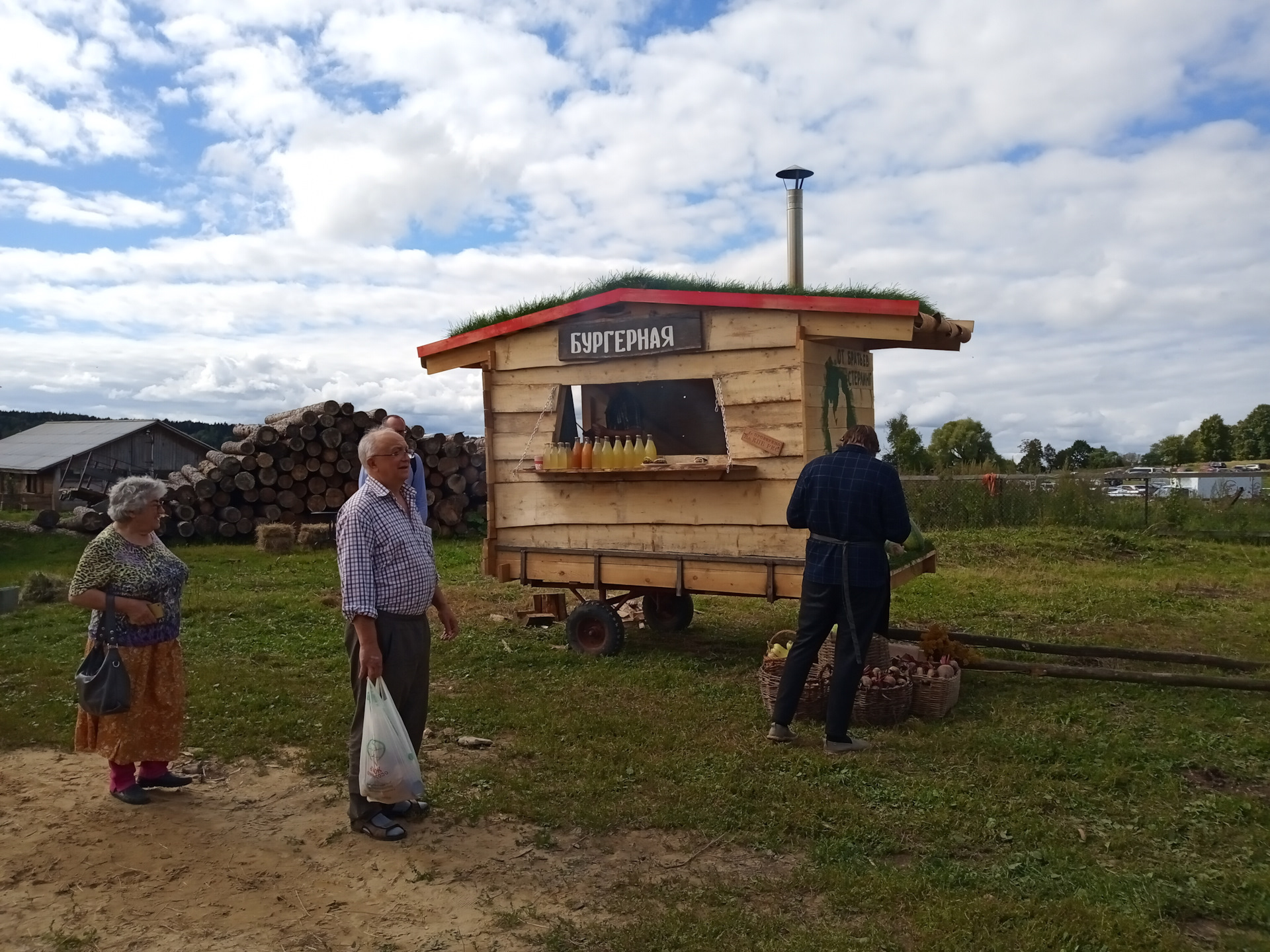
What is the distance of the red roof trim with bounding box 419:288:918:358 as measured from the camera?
23.5 ft

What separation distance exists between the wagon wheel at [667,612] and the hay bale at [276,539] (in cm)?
853

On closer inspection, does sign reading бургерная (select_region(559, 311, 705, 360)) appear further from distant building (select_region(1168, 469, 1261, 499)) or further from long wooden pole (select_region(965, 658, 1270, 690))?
distant building (select_region(1168, 469, 1261, 499))

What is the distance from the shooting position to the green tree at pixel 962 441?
2725cm

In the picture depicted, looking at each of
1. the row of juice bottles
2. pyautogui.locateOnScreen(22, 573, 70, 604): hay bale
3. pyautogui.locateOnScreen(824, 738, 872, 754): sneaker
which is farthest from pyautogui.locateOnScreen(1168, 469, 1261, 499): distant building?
pyautogui.locateOnScreen(22, 573, 70, 604): hay bale

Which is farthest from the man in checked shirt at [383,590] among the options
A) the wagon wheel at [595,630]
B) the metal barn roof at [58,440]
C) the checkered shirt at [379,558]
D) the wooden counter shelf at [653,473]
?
the metal barn roof at [58,440]

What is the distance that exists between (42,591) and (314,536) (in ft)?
17.6

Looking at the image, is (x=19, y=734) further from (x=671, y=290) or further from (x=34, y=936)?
(x=671, y=290)

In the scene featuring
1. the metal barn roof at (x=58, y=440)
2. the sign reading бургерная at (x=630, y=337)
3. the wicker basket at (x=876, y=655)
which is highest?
the metal barn roof at (x=58, y=440)

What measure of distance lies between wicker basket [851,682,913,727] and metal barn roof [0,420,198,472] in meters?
28.4

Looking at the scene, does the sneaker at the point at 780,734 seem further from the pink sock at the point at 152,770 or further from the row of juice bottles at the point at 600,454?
the pink sock at the point at 152,770

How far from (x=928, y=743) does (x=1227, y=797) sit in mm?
1472

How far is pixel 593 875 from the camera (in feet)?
13.3

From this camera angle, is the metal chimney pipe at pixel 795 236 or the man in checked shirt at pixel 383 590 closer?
the man in checked shirt at pixel 383 590

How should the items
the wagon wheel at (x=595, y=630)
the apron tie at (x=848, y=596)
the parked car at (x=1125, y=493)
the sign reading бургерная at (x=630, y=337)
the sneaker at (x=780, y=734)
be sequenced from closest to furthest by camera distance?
the apron tie at (x=848, y=596) → the sneaker at (x=780, y=734) → the sign reading бургерная at (x=630, y=337) → the wagon wheel at (x=595, y=630) → the parked car at (x=1125, y=493)
